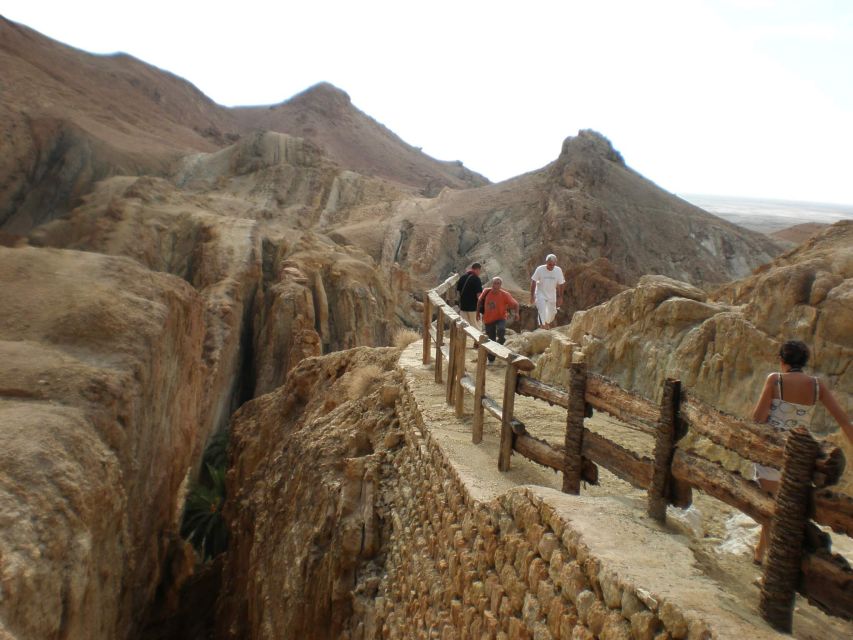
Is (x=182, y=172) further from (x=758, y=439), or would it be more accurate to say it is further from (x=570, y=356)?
(x=758, y=439)

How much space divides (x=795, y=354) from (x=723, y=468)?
3.59ft

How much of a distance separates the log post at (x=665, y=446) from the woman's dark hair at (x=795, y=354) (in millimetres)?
860

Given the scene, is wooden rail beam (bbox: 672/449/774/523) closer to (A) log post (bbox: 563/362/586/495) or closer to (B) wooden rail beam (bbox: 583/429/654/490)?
(B) wooden rail beam (bbox: 583/429/654/490)

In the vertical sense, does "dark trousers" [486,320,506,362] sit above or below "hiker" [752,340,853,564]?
below

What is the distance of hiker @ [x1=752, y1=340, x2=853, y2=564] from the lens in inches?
163

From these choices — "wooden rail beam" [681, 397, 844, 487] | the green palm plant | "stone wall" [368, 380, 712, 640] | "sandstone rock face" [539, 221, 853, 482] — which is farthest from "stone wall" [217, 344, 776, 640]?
the green palm plant

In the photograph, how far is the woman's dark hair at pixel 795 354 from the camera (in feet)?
13.7

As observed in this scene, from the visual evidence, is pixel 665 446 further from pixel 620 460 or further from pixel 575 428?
pixel 575 428

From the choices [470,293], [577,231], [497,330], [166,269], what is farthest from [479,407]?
[577,231]

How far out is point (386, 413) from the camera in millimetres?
8711

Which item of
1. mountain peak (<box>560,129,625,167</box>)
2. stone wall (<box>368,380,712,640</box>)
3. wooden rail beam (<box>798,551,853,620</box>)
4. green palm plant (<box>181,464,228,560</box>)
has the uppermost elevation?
mountain peak (<box>560,129,625,167</box>)

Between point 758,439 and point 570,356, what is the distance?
653 centimetres

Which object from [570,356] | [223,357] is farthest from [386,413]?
[223,357]

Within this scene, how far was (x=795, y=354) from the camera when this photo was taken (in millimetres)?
4184
